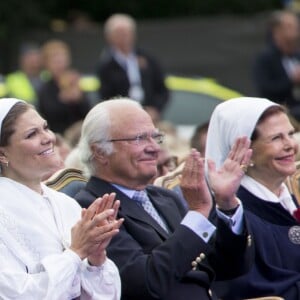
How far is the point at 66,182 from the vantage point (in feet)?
25.1

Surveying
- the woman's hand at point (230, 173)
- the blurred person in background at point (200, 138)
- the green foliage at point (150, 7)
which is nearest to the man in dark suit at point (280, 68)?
the blurred person in background at point (200, 138)

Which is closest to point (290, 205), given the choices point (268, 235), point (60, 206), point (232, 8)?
point (268, 235)

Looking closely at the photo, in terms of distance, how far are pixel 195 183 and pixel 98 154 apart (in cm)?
62

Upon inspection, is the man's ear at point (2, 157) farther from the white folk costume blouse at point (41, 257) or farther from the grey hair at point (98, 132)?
the grey hair at point (98, 132)

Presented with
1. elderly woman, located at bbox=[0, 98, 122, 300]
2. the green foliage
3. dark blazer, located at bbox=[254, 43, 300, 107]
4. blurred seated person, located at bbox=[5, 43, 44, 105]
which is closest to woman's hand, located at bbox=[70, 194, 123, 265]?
elderly woman, located at bbox=[0, 98, 122, 300]

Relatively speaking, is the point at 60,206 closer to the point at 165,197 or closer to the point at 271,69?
the point at 165,197

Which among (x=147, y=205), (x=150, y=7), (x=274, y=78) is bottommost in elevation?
(x=150, y=7)

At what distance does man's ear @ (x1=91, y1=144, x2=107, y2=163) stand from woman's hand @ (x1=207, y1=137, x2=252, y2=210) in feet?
1.70

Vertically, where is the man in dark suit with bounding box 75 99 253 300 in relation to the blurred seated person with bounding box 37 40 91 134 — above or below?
above

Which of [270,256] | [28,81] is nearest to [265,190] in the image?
[270,256]

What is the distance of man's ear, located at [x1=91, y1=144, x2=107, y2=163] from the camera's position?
23.4 feet

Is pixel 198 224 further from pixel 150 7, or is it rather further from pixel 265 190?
pixel 150 7

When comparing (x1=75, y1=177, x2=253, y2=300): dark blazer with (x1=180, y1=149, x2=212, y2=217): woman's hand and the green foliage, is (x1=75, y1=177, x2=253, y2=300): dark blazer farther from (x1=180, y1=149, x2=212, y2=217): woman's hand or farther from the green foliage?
the green foliage

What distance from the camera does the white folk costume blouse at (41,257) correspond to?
631cm
